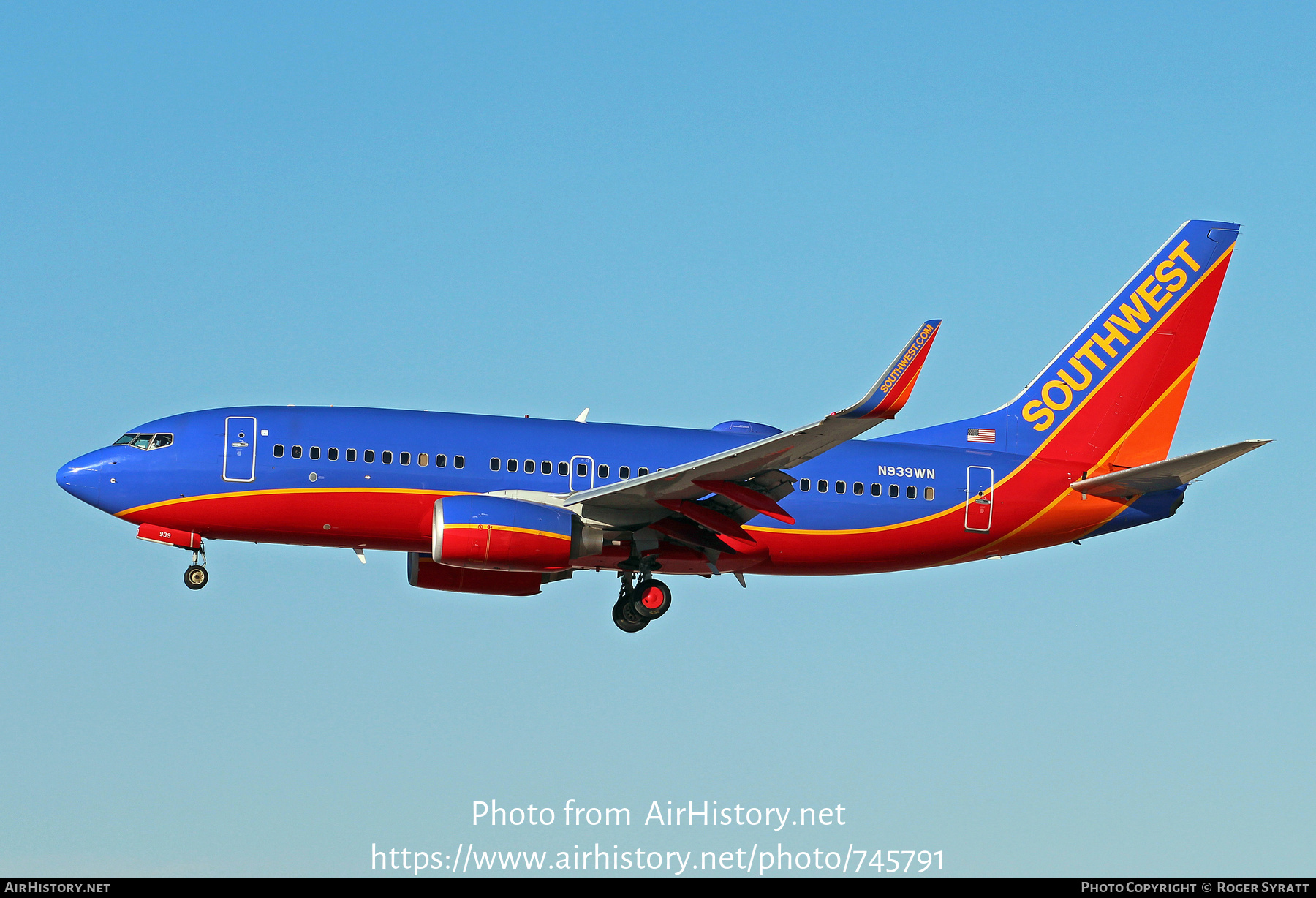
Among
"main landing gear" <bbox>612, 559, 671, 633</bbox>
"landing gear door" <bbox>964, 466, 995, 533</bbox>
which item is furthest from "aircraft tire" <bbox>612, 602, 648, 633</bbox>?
"landing gear door" <bbox>964, 466, 995, 533</bbox>

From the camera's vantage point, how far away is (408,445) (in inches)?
1453

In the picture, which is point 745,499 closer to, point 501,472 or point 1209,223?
point 501,472

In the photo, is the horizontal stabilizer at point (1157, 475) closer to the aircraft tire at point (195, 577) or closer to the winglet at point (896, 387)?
the winglet at point (896, 387)

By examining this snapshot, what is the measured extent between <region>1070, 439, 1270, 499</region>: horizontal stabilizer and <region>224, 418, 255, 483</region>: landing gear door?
A: 789 inches

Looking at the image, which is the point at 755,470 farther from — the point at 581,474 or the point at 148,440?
the point at 148,440

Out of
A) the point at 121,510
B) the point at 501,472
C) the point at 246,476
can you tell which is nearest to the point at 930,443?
the point at 501,472

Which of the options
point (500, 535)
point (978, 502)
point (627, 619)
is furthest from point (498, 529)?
point (978, 502)

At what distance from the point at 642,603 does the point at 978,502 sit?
28.4ft

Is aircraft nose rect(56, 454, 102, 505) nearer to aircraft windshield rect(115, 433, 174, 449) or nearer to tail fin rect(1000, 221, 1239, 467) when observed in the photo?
aircraft windshield rect(115, 433, 174, 449)

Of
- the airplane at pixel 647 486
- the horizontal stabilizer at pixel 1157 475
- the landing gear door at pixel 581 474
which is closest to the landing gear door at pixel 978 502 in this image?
the airplane at pixel 647 486

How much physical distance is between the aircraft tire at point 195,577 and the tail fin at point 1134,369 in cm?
2013

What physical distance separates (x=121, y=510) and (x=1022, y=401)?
2257 centimetres

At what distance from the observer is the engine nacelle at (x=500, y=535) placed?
116 feet

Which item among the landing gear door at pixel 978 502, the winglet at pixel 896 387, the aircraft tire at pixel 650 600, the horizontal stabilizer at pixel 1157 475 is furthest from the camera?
the landing gear door at pixel 978 502
